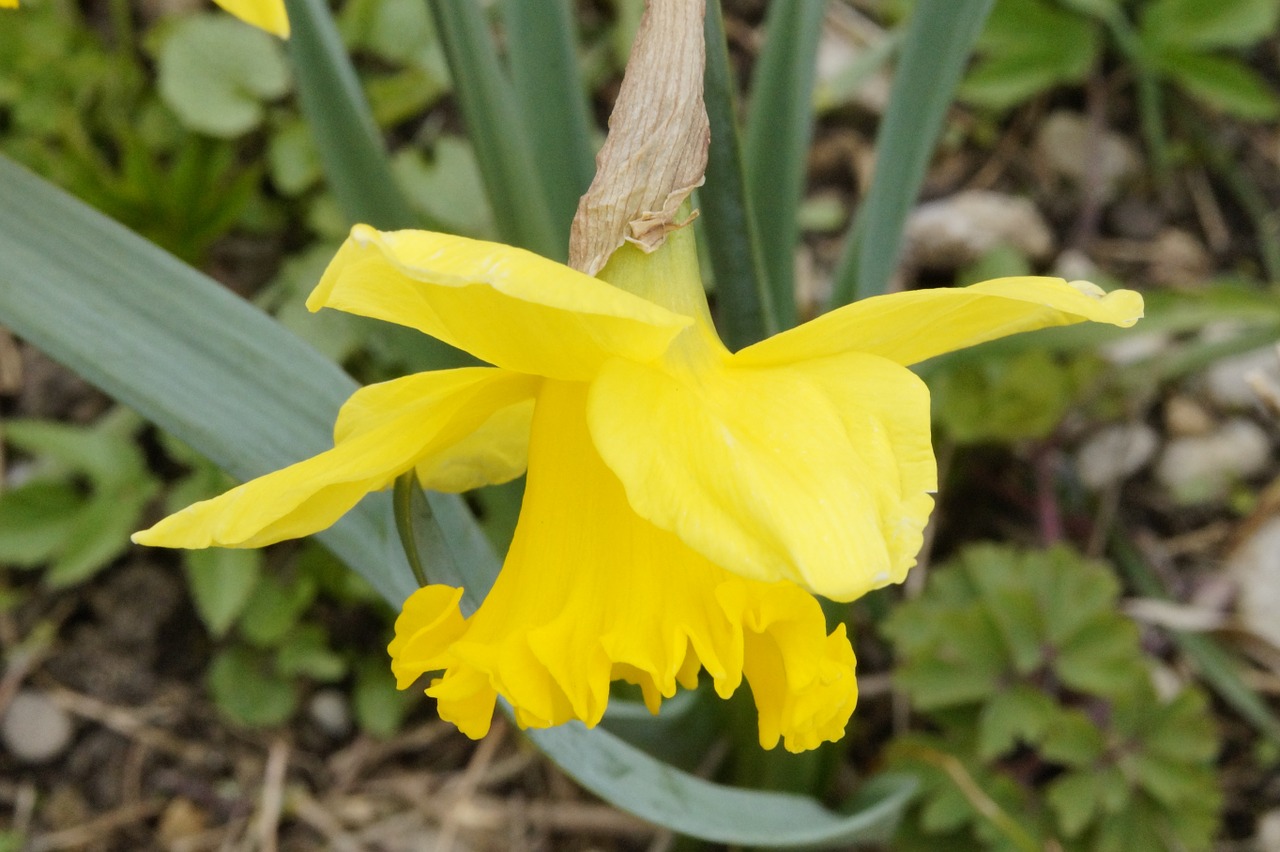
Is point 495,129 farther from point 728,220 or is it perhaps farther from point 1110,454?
point 1110,454

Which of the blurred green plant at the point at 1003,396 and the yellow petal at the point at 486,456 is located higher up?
the yellow petal at the point at 486,456


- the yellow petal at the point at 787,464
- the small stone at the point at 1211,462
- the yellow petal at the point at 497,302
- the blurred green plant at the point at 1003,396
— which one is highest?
the yellow petal at the point at 497,302

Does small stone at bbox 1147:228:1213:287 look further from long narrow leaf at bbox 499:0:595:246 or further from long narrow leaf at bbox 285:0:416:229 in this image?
long narrow leaf at bbox 285:0:416:229

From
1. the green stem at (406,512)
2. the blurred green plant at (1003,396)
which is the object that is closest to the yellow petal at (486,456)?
the green stem at (406,512)

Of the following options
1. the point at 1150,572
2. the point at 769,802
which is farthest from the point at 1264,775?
the point at 769,802

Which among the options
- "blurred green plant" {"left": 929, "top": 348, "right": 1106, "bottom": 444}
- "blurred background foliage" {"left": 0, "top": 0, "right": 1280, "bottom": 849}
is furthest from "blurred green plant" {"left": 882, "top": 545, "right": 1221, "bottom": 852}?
"blurred green plant" {"left": 929, "top": 348, "right": 1106, "bottom": 444}

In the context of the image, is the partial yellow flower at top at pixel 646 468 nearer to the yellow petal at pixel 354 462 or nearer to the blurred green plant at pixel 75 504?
the yellow petal at pixel 354 462

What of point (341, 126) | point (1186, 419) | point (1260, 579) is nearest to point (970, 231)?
point (1186, 419)
